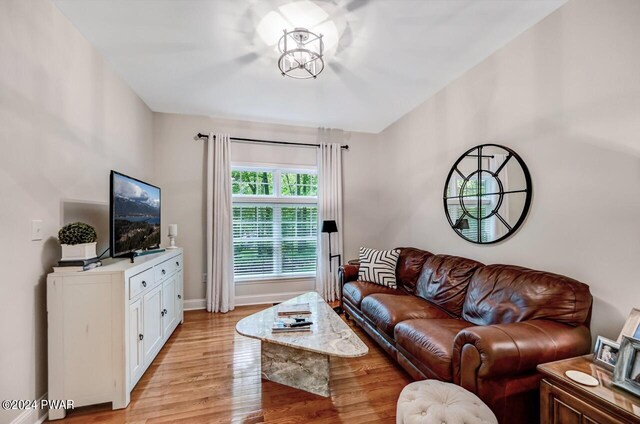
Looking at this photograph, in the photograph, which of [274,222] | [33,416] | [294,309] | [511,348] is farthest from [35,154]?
[511,348]

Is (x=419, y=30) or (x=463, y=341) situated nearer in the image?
(x=463, y=341)

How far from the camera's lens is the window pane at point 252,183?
400 cm

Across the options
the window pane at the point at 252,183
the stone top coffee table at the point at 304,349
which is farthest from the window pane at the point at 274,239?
the stone top coffee table at the point at 304,349

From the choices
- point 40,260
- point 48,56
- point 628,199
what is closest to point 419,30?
point 628,199

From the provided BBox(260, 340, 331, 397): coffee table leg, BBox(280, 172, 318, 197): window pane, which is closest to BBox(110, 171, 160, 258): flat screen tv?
BBox(260, 340, 331, 397): coffee table leg

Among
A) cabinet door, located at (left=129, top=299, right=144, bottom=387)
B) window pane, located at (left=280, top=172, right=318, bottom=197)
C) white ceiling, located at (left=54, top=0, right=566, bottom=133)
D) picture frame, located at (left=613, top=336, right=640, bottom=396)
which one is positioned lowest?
cabinet door, located at (left=129, top=299, right=144, bottom=387)

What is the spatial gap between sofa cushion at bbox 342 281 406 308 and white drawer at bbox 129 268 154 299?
80.5 inches

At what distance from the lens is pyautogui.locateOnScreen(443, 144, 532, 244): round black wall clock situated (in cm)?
223

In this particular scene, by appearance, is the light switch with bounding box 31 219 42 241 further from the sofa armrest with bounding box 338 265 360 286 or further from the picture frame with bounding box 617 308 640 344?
the picture frame with bounding box 617 308 640 344

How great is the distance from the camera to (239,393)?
197 centimetres

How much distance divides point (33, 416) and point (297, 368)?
5.49ft

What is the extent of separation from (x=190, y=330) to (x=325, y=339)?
2058mm

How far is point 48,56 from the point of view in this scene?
1814mm

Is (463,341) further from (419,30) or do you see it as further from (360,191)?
(360,191)
